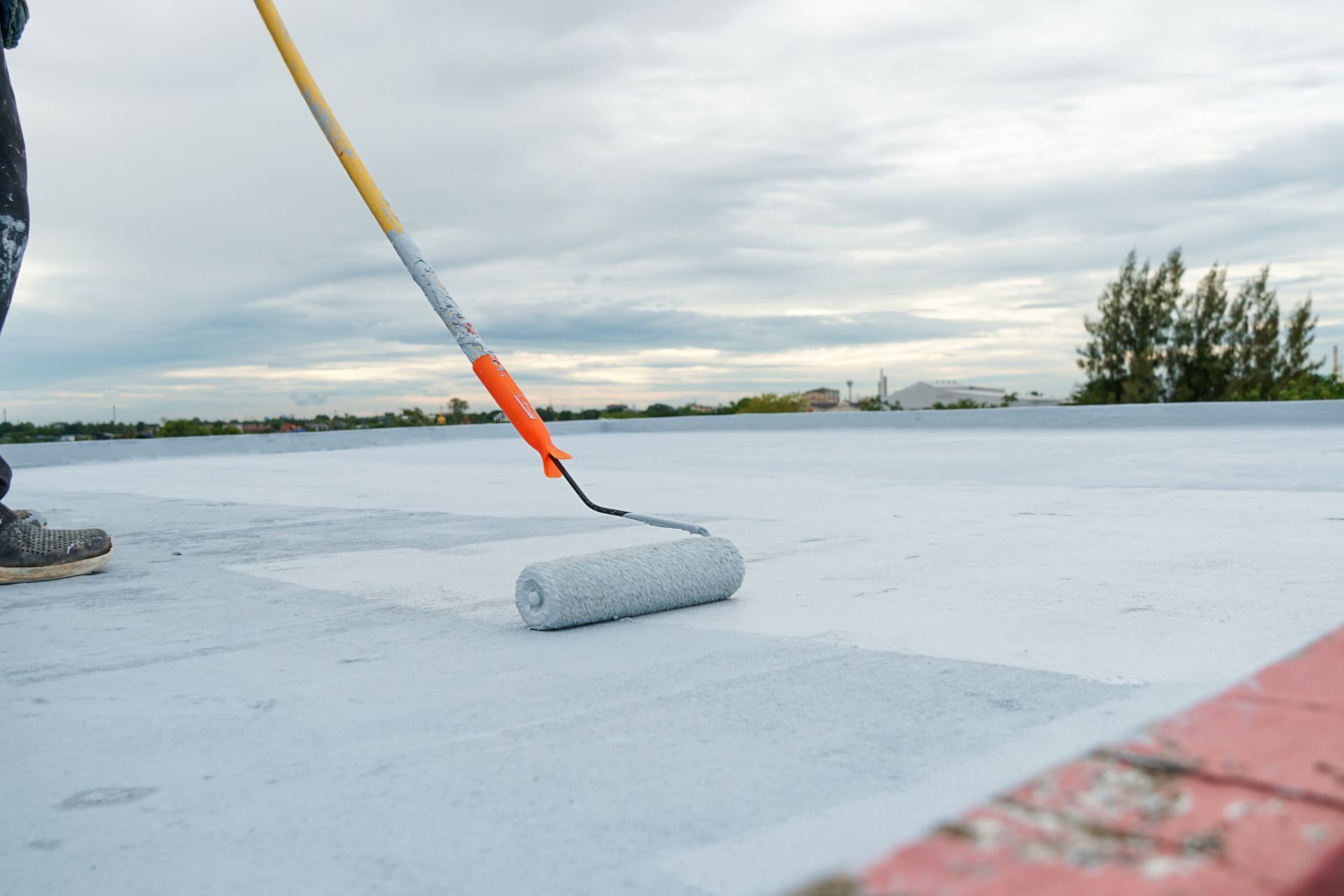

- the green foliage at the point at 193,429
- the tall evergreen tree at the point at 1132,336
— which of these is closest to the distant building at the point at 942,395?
the tall evergreen tree at the point at 1132,336

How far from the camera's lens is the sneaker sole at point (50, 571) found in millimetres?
2795

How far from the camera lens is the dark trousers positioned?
272cm

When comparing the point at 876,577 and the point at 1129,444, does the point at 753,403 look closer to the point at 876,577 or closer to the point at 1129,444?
the point at 1129,444

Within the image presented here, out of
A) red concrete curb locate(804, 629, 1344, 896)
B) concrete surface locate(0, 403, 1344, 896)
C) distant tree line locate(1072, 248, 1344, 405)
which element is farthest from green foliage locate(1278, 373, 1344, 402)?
red concrete curb locate(804, 629, 1344, 896)

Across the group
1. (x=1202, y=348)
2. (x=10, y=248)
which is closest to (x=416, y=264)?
(x=10, y=248)

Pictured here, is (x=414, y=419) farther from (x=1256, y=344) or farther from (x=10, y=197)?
(x=1256, y=344)

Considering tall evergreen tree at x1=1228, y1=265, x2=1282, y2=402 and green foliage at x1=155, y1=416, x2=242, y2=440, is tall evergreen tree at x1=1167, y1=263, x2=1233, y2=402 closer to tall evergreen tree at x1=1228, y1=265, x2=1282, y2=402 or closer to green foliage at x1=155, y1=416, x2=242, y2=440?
tall evergreen tree at x1=1228, y1=265, x2=1282, y2=402

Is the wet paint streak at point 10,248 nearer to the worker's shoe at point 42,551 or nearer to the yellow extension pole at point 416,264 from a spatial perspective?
the worker's shoe at point 42,551

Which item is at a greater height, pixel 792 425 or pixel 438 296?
pixel 438 296

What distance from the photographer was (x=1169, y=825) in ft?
1.70

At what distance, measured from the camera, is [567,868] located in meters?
1.00

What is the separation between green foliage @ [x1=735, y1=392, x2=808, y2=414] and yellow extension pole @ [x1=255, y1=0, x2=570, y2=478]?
15.4 meters

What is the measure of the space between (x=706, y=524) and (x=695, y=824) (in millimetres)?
2658

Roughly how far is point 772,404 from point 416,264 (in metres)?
16.6
